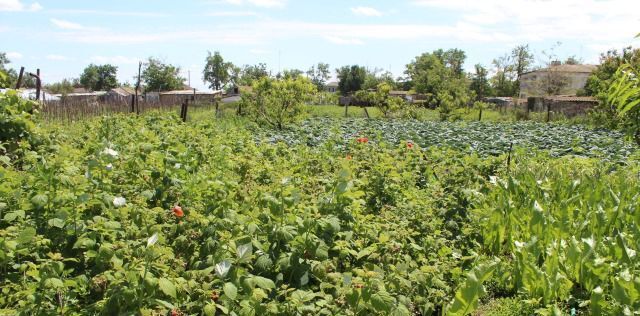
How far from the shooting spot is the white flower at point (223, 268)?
8.53ft

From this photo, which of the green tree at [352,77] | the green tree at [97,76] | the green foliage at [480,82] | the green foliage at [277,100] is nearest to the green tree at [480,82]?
the green foliage at [480,82]

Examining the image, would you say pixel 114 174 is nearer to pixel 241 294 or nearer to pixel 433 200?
pixel 241 294

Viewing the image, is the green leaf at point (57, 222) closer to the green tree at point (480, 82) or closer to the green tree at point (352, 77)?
the green tree at point (480, 82)

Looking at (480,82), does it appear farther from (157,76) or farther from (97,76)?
(97,76)

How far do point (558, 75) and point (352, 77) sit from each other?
112 ft

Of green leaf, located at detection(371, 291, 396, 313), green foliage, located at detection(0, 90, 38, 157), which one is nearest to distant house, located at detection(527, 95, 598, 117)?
green foliage, located at detection(0, 90, 38, 157)

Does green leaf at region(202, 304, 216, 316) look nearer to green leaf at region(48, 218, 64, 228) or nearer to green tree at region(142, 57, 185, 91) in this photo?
green leaf at region(48, 218, 64, 228)

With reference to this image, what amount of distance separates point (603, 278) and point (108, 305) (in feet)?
10.6

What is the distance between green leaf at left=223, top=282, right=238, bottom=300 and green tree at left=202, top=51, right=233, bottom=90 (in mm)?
94333

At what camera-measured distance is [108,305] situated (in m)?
2.45

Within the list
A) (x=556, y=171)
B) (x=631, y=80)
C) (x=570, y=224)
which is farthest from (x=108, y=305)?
(x=556, y=171)

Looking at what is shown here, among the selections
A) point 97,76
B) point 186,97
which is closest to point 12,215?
point 186,97

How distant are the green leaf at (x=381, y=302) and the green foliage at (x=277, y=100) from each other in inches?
644

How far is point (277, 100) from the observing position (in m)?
18.9
